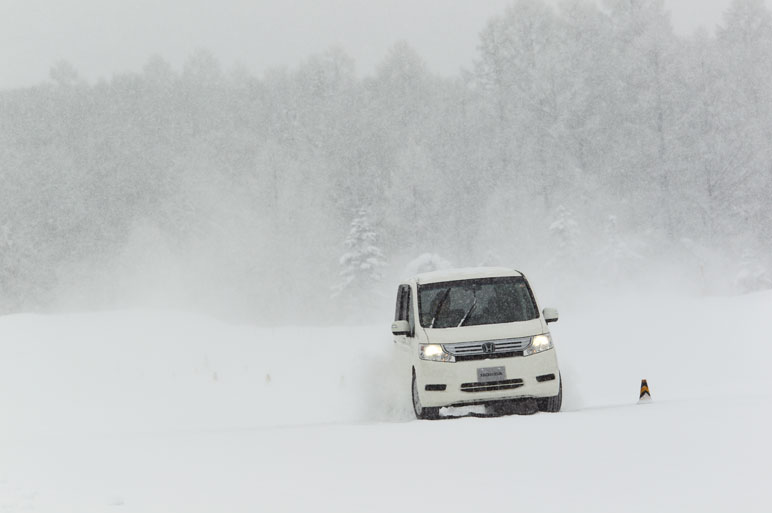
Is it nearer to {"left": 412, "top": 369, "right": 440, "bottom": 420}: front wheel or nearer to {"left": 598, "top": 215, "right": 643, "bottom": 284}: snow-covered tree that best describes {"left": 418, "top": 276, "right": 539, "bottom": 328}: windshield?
{"left": 412, "top": 369, "right": 440, "bottom": 420}: front wheel

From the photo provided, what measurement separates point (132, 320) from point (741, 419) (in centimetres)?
2276

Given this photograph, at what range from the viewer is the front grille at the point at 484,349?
1067 cm

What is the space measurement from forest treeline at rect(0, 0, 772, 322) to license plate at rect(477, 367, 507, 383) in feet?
106

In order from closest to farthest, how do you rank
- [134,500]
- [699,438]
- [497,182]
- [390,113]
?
[134,500] < [699,438] < [497,182] < [390,113]

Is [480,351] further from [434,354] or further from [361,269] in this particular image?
[361,269]

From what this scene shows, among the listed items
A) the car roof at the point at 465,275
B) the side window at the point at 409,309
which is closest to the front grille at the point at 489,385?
the side window at the point at 409,309

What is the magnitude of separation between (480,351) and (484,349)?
52mm

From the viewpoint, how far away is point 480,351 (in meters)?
10.7

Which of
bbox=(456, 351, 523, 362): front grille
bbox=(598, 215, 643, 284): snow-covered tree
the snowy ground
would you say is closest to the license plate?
bbox=(456, 351, 523, 362): front grille

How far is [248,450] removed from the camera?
8.62m

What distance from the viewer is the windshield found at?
11.5m

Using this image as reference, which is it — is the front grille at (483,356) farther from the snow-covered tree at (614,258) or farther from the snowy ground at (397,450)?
the snow-covered tree at (614,258)

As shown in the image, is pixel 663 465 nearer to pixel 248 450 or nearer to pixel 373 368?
pixel 248 450

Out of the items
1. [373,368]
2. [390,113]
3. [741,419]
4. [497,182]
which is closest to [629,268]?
[497,182]
